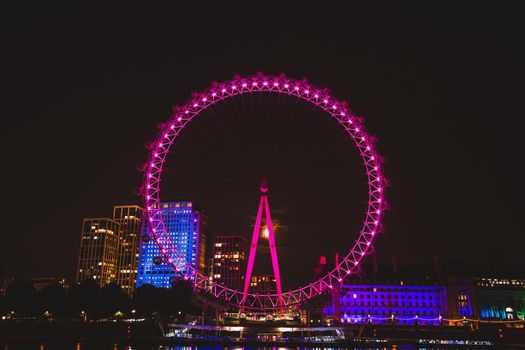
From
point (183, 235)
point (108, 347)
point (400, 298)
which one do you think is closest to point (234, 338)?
point (108, 347)

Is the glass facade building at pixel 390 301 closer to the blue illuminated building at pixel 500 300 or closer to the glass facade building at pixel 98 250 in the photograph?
the blue illuminated building at pixel 500 300

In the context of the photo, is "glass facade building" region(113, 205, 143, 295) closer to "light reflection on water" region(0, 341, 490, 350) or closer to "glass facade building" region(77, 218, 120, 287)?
"glass facade building" region(77, 218, 120, 287)

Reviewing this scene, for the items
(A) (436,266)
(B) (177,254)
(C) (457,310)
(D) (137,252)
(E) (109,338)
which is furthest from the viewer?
(D) (137,252)

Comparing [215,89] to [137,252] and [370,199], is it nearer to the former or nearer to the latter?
[370,199]

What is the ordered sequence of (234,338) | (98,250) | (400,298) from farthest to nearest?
1. (98,250)
2. (400,298)
3. (234,338)

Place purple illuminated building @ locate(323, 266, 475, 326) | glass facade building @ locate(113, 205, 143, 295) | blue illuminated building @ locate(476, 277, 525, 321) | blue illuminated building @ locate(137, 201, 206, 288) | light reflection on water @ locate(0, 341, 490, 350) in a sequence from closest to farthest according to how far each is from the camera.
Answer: light reflection on water @ locate(0, 341, 490, 350), blue illuminated building @ locate(476, 277, 525, 321), purple illuminated building @ locate(323, 266, 475, 326), blue illuminated building @ locate(137, 201, 206, 288), glass facade building @ locate(113, 205, 143, 295)

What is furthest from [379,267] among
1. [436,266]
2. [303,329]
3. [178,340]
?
[178,340]

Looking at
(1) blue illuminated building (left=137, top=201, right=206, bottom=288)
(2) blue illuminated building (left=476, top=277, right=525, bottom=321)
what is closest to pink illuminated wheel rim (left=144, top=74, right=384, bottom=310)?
(2) blue illuminated building (left=476, top=277, right=525, bottom=321)

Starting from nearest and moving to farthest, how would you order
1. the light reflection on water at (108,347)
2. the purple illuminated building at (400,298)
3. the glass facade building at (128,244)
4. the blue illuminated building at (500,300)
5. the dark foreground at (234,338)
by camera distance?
the light reflection on water at (108,347) < the dark foreground at (234,338) < the blue illuminated building at (500,300) < the purple illuminated building at (400,298) < the glass facade building at (128,244)

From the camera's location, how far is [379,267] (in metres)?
118

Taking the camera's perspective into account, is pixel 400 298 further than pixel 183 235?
A: No

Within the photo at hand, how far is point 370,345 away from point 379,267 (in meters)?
67.5

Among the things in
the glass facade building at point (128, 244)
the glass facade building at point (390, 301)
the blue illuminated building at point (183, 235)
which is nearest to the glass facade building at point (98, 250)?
the glass facade building at point (128, 244)

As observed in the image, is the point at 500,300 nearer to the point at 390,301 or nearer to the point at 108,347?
the point at 390,301
